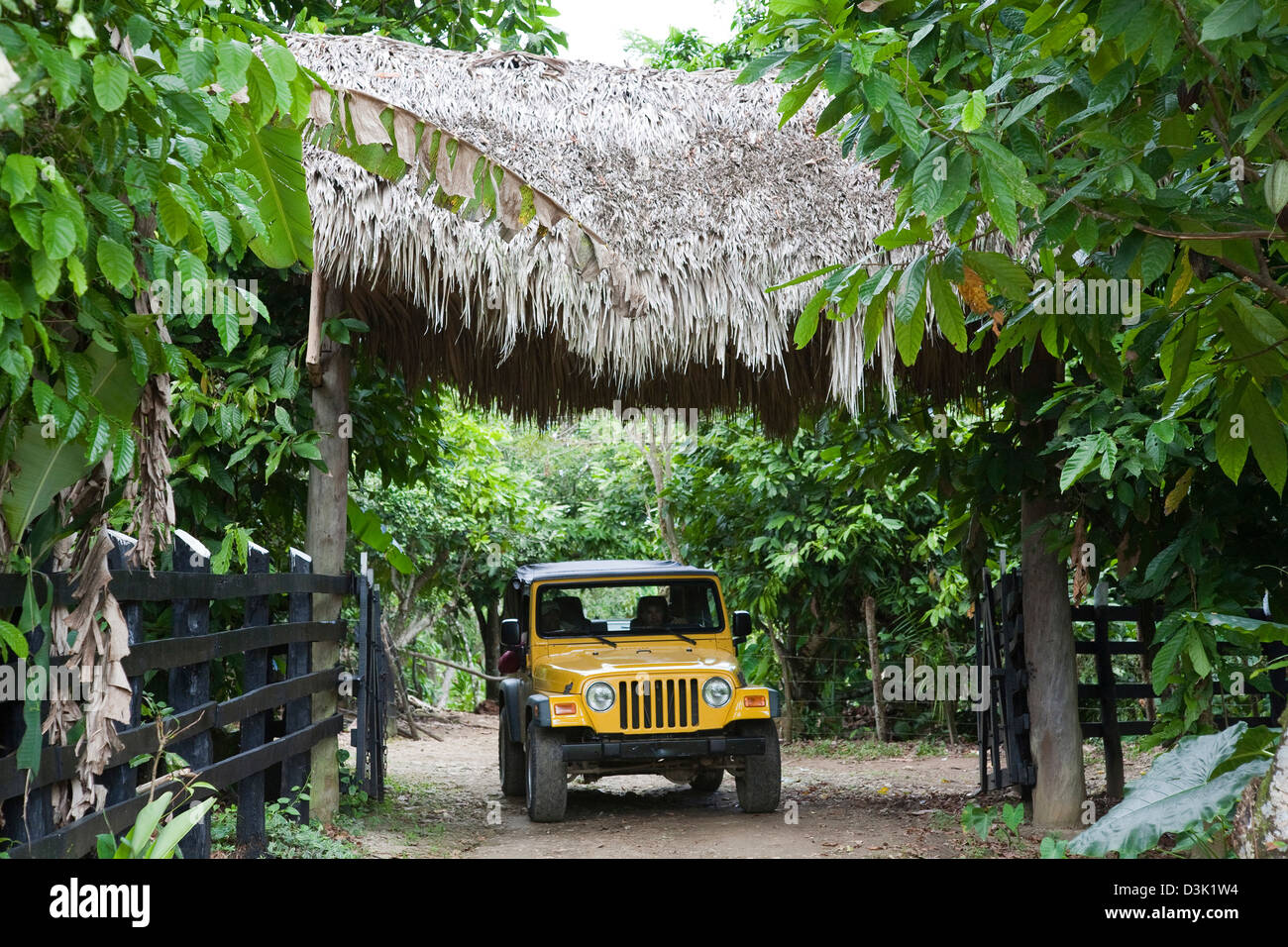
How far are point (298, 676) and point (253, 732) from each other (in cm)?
77

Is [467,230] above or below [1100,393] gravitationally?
above

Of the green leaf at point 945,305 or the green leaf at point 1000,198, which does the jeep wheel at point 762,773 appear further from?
the green leaf at point 1000,198

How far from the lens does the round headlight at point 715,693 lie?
660 centimetres

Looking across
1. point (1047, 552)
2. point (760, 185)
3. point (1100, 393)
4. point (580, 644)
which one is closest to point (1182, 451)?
point (1100, 393)

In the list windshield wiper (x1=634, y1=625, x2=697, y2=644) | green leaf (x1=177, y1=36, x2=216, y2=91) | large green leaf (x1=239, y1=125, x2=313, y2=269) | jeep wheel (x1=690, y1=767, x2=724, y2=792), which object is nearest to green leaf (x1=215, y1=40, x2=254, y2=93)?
green leaf (x1=177, y1=36, x2=216, y2=91)

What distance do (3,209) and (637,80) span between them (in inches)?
192

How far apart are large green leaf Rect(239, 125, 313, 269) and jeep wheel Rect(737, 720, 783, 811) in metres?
4.41

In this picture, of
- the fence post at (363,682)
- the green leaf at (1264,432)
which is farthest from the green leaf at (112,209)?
the fence post at (363,682)

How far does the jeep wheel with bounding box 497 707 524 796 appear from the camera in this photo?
25.6 ft

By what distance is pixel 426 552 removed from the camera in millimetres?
14008

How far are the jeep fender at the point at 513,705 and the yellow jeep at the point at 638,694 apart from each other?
1 centimetres

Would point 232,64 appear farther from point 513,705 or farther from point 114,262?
point 513,705
